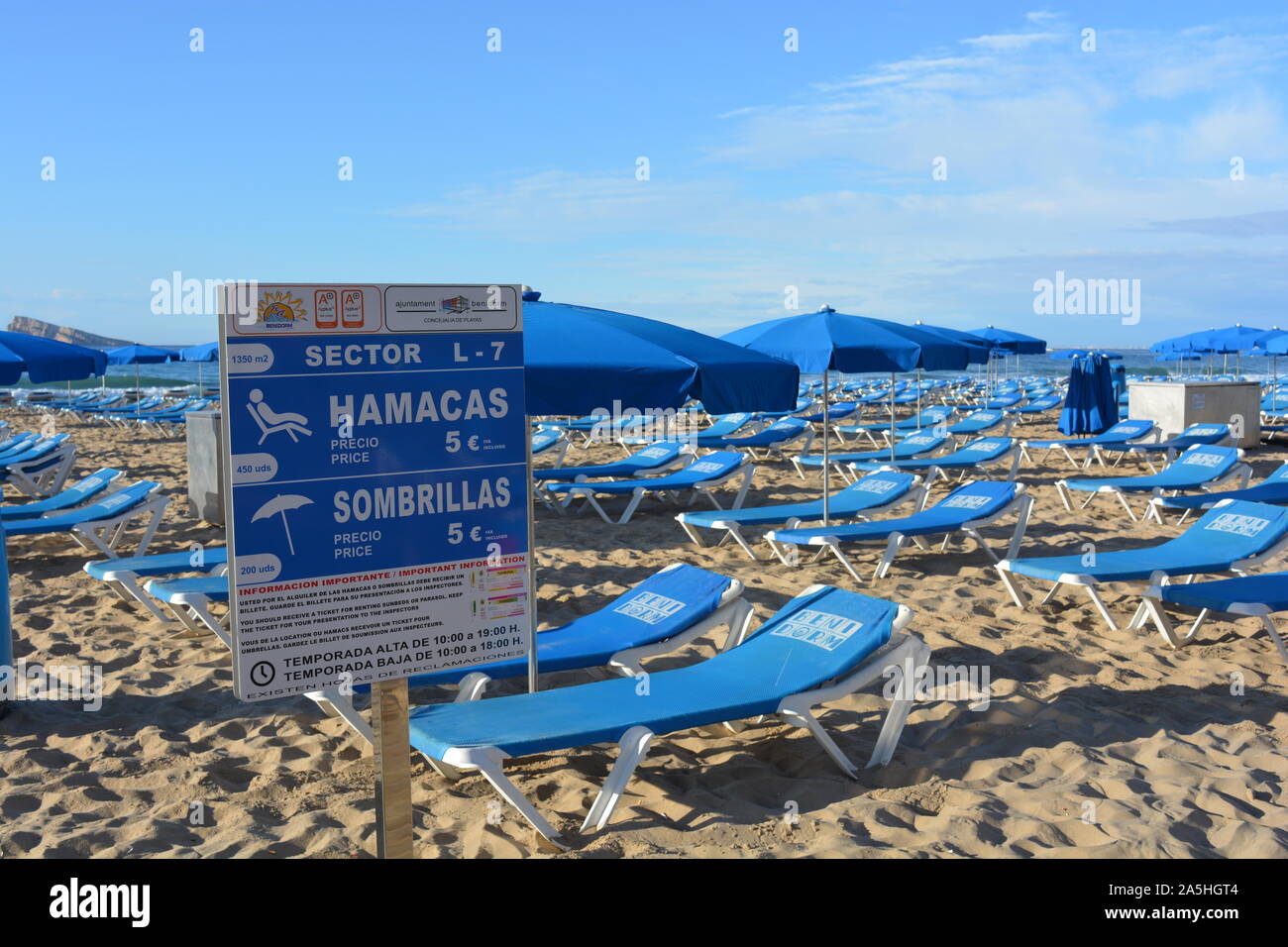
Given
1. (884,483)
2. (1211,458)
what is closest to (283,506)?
(884,483)

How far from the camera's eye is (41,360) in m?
6.59

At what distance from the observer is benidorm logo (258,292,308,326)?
2.11m

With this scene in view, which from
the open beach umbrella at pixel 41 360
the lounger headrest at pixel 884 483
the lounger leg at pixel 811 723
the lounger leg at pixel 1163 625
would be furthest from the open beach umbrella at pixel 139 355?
Answer: the lounger leg at pixel 811 723

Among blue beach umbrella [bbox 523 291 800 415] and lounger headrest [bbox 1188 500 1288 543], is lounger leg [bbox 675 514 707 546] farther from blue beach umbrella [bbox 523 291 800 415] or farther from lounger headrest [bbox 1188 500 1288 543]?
blue beach umbrella [bbox 523 291 800 415]

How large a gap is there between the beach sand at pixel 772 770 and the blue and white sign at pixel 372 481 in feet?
3.15

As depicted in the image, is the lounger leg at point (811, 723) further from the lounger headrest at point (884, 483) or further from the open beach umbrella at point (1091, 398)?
the open beach umbrella at point (1091, 398)

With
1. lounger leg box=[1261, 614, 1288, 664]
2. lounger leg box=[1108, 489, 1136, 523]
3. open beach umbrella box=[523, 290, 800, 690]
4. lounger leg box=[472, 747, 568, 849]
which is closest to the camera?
lounger leg box=[472, 747, 568, 849]

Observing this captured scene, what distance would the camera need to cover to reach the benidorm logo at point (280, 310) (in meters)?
2.11

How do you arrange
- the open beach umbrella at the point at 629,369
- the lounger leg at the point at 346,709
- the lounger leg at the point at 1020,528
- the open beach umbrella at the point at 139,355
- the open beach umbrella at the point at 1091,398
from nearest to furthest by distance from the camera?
the open beach umbrella at the point at 629,369 < the lounger leg at the point at 346,709 < the lounger leg at the point at 1020,528 < the open beach umbrella at the point at 1091,398 < the open beach umbrella at the point at 139,355

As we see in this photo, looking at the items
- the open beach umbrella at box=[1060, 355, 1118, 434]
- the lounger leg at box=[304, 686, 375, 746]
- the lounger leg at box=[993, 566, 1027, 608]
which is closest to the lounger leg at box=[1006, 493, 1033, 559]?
the lounger leg at box=[993, 566, 1027, 608]

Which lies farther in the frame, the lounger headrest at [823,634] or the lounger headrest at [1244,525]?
the lounger headrest at [1244,525]

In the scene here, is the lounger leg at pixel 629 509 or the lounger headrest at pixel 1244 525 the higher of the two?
the lounger headrest at pixel 1244 525

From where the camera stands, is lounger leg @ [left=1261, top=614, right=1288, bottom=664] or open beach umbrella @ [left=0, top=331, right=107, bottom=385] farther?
open beach umbrella @ [left=0, top=331, right=107, bottom=385]
